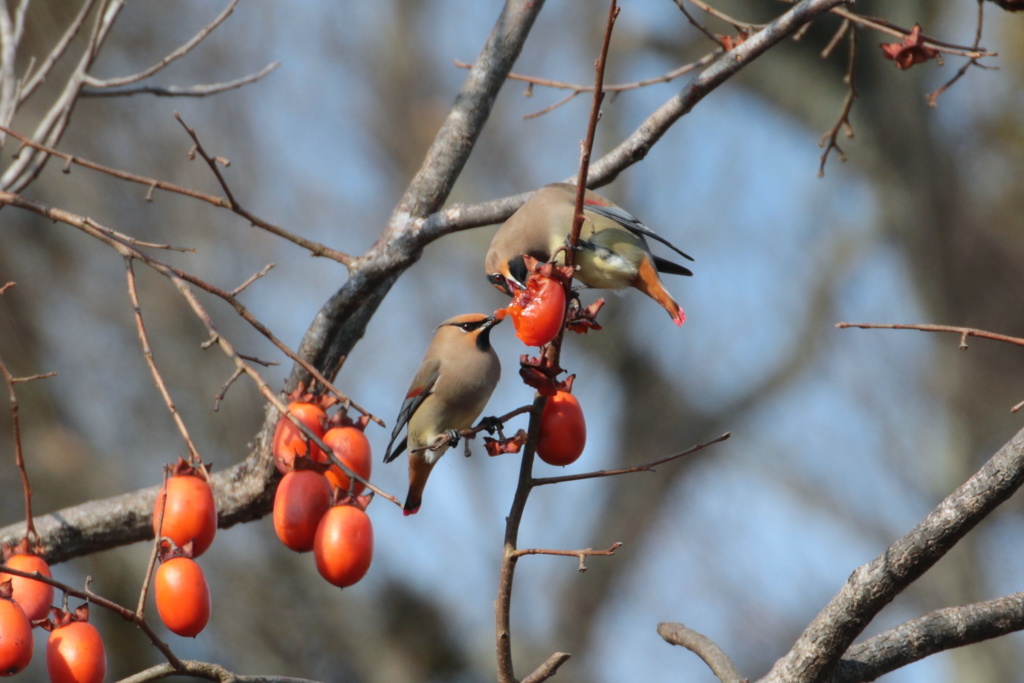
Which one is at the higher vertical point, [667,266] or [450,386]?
[667,266]

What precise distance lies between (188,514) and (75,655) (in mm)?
377

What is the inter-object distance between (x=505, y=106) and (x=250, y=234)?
10.5ft

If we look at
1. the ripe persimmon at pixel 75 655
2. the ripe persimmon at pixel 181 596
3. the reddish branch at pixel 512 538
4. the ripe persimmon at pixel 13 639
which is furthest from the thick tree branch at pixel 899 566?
the ripe persimmon at pixel 13 639

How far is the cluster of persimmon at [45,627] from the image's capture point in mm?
2170

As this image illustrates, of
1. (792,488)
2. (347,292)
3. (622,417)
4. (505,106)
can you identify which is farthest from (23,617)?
(792,488)

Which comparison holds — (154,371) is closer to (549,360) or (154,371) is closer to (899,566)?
(549,360)

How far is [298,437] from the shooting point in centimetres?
265

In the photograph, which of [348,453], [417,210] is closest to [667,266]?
[417,210]

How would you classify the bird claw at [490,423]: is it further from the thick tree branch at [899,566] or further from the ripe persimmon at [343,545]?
the thick tree branch at [899,566]

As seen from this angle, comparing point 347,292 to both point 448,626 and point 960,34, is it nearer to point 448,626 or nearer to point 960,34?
point 448,626

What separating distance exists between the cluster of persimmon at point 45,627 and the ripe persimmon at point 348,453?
2.11 feet

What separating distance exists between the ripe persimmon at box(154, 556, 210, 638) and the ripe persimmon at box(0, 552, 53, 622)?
23 cm

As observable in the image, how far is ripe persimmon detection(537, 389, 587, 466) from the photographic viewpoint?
2.16 meters

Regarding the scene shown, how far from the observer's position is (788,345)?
473 inches
